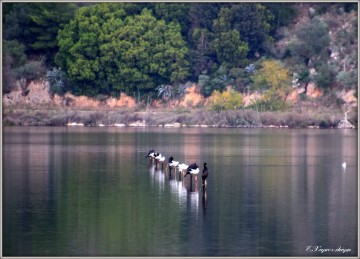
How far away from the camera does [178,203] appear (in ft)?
101

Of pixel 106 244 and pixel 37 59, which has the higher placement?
pixel 37 59

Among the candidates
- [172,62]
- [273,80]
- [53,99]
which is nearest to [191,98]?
[172,62]

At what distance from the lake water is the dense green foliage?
34.1 m

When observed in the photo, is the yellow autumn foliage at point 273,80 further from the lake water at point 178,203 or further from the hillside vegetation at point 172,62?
the lake water at point 178,203

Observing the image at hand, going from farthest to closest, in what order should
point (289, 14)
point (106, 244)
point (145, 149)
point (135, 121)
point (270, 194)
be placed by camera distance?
1. point (289, 14)
2. point (135, 121)
3. point (145, 149)
4. point (270, 194)
5. point (106, 244)

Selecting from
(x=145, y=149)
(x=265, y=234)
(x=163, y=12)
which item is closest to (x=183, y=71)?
(x=163, y=12)

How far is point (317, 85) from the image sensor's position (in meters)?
87.5

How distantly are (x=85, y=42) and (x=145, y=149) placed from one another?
3588 centimetres

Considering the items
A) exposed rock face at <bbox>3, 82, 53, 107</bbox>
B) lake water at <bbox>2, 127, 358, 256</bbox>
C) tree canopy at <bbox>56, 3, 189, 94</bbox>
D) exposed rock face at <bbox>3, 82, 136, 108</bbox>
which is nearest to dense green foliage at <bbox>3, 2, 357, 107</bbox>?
tree canopy at <bbox>56, 3, 189, 94</bbox>

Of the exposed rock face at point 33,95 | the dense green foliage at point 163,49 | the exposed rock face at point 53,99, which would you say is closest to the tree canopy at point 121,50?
the dense green foliage at point 163,49

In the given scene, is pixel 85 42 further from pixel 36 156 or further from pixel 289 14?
pixel 36 156

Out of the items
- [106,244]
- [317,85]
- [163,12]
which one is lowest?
[106,244]

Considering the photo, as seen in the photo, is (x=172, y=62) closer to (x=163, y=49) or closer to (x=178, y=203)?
(x=163, y=49)

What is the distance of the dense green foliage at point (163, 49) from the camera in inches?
3403
